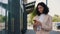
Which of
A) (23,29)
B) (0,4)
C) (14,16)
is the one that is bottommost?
(23,29)

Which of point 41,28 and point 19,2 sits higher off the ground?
point 19,2

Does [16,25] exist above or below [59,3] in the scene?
below

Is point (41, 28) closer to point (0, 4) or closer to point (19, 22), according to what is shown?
point (19, 22)

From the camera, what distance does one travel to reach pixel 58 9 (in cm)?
298

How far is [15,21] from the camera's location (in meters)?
2.49

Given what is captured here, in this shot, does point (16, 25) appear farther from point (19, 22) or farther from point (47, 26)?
point (47, 26)

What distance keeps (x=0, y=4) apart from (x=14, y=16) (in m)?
0.31

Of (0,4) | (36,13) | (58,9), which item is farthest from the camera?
(58,9)

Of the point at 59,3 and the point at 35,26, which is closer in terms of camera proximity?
the point at 35,26

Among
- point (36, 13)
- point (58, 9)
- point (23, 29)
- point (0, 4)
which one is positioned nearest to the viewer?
point (36, 13)

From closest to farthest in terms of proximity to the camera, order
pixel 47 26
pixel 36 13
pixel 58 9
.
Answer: pixel 47 26 < pixel 36 13 < pixel 58 9

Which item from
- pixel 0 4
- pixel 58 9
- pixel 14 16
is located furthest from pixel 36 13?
pixel 58 9

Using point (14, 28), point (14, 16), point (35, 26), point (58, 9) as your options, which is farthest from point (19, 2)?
point (58, 9)

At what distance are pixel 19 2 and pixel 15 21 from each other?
1.07 feet
